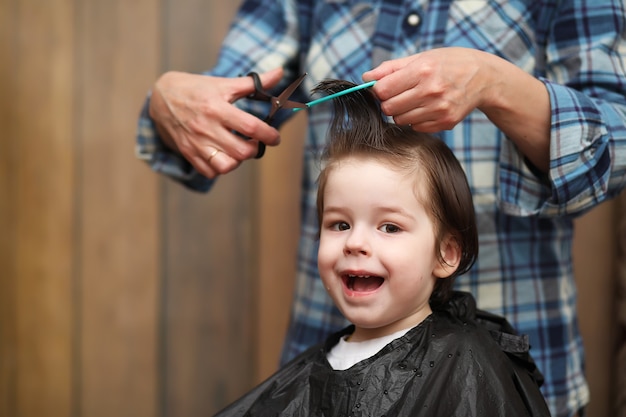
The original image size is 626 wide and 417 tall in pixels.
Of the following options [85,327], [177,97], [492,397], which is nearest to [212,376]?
[85,327]

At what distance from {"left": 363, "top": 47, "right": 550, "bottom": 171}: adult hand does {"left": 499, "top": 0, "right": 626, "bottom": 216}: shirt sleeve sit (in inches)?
2.4

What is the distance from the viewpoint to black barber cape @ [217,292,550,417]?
91cm

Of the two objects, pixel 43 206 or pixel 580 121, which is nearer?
pixel 580 121

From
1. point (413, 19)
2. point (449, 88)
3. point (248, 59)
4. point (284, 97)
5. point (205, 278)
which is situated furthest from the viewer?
point (205, 278)

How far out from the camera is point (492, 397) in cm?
91

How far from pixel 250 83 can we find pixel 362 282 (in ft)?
1.26

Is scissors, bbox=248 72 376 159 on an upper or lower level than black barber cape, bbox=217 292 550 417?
upper

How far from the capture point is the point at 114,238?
1.93 metres

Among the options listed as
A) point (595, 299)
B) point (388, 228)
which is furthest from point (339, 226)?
point (595, 299)

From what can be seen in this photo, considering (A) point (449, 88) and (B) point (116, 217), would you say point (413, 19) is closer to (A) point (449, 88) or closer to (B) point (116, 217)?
(A) point (449, 88)

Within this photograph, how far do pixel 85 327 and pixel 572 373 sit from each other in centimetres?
127

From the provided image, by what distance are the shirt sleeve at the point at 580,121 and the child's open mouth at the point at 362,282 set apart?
0.84 feet

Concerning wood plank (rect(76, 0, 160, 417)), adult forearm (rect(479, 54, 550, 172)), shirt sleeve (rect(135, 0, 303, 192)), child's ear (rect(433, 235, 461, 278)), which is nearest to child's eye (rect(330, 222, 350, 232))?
child's ear (rect(433, 235, 461, 278))

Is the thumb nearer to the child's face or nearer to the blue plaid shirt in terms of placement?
the blue plaid shirt
